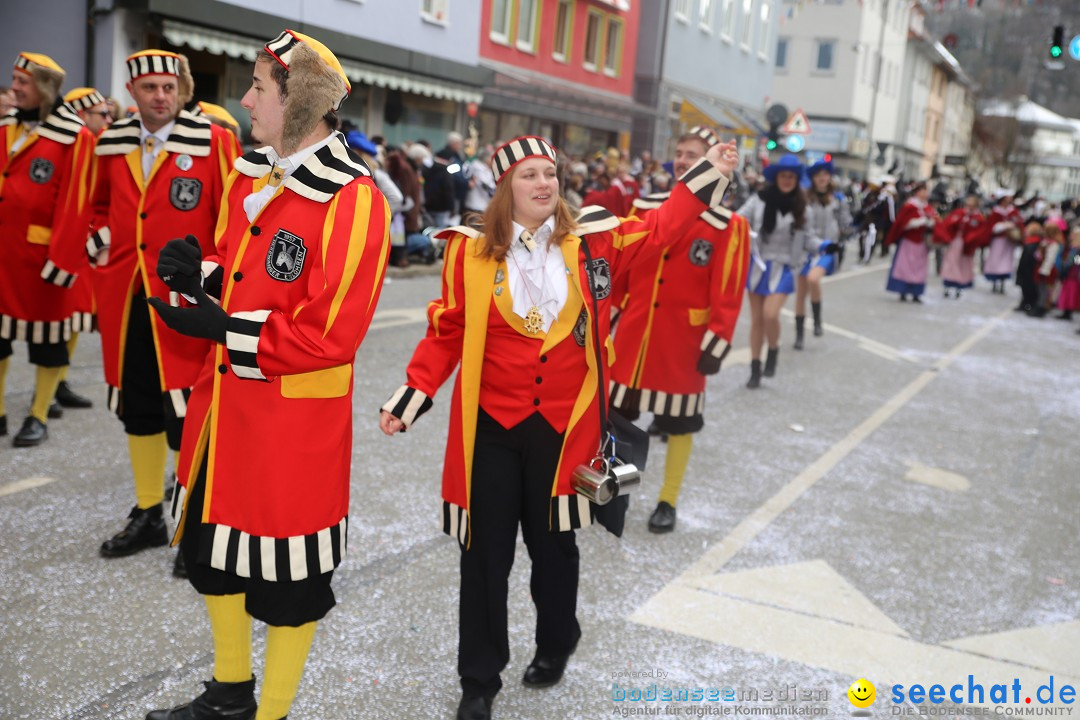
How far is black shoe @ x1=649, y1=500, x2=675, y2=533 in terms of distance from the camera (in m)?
5.29

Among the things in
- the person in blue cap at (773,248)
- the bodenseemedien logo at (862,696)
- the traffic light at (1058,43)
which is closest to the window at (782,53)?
the traffic light at (1058,43)

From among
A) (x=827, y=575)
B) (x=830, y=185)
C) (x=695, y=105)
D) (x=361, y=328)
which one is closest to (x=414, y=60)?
(x=830, y=185)

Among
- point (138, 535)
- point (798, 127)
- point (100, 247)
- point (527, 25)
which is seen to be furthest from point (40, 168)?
point (527, 25)

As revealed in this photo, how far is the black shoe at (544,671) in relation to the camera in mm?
3654

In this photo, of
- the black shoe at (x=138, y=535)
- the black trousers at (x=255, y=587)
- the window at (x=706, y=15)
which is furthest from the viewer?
the window at (x=706, y=15)

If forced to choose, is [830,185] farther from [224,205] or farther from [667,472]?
[224,205]

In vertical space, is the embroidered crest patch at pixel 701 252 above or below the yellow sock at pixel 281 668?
above

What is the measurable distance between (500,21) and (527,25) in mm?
1274

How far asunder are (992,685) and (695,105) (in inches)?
1219

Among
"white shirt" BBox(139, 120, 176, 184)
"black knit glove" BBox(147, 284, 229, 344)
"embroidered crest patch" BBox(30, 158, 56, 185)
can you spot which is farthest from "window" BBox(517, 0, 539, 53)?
"black knit glove" BBox(147, 284, 229, 344)

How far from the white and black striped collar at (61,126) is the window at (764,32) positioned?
120 feet

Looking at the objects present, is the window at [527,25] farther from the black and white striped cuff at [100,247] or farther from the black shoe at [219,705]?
the black shoe at [219,705]

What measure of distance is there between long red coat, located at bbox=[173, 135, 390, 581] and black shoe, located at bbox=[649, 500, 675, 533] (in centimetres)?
268

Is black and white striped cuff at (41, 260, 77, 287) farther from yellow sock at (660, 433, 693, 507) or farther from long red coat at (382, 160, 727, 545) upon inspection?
yellow sock at (660, 433, 693, 507)
